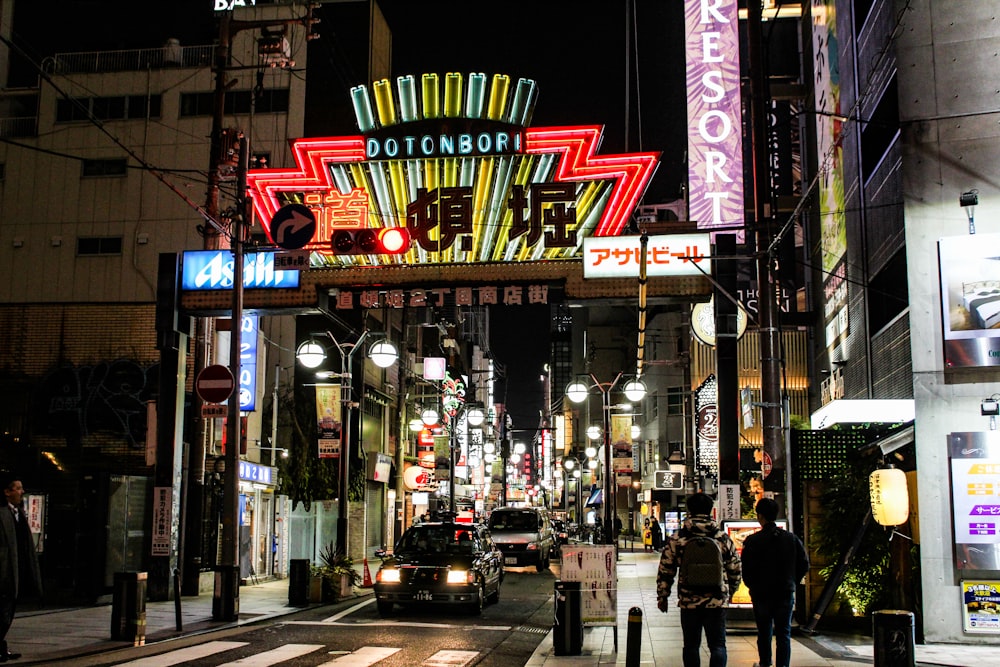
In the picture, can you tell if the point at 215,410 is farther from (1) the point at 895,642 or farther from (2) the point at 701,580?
(1) the point at 895,642

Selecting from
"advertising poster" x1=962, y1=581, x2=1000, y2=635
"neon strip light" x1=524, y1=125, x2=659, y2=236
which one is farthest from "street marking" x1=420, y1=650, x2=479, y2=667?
"neon strip light" x1=524, y1=125, x2=659, y2=236

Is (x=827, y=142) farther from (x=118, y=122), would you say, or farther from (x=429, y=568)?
(x=118, y=122)

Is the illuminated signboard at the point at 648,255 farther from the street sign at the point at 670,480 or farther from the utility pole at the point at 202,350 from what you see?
the street sign at the point at 670,480

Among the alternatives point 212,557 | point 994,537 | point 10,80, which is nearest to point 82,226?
point 10,80

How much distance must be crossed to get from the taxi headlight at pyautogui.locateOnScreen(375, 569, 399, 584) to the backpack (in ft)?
32.7

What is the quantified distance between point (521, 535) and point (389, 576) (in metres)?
15.1

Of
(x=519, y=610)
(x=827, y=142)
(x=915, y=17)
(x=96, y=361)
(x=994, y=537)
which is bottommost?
(x=519, y=610)

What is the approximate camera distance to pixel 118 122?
3931cm

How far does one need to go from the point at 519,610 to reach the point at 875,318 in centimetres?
1027

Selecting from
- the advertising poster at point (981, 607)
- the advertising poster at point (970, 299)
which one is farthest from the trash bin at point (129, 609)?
the advertising poster at point (970, 299)

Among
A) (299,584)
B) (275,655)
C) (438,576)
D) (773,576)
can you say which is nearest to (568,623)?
(773,576)

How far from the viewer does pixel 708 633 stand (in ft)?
30.8

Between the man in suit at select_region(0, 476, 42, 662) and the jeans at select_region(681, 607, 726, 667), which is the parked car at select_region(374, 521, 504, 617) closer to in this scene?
the man in suit at select_region(0, 476, 42, 662)

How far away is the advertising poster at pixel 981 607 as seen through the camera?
14.3 metres
